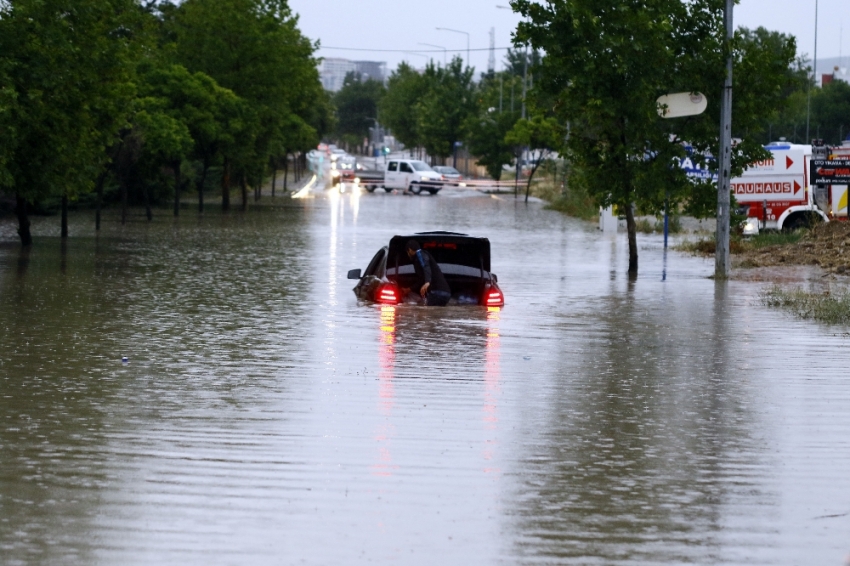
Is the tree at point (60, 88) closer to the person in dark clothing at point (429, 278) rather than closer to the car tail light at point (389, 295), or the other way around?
the car tail light at point (389, 295)

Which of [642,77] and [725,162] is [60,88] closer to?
[642,77]

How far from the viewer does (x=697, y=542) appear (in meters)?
6.20

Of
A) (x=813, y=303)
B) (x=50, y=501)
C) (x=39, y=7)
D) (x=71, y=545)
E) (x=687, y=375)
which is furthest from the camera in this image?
(x=39, y=7)

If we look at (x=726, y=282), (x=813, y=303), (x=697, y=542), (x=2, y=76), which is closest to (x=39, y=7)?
(x=2, y=76)

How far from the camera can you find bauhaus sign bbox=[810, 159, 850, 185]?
1155 inches

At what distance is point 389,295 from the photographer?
17.3 meters

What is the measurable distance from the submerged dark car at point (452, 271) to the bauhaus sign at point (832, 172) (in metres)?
14.8

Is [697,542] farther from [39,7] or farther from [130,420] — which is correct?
[39,7]

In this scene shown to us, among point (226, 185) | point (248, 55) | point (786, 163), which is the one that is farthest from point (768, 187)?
point (226, 185)

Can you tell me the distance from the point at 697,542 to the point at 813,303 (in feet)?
40.5

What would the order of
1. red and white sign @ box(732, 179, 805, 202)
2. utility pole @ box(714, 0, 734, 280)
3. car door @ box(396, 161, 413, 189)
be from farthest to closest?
car door @ box(396, 161, 413, 189) → red and white sign @ box(732, 179, 805, 202) → utility pole @ box(714, 0, 734, 280)

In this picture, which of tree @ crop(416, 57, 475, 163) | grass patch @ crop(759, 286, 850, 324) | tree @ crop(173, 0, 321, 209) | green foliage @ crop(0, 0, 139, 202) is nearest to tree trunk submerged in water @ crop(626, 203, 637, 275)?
grass patch @ crop(759, 286, 850, 324)

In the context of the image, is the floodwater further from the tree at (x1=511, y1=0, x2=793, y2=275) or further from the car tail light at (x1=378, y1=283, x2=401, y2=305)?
the tree at (x1=511, y1=0, x2=793, y2=275)

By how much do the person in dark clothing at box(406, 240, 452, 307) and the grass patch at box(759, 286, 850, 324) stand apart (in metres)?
4.61
